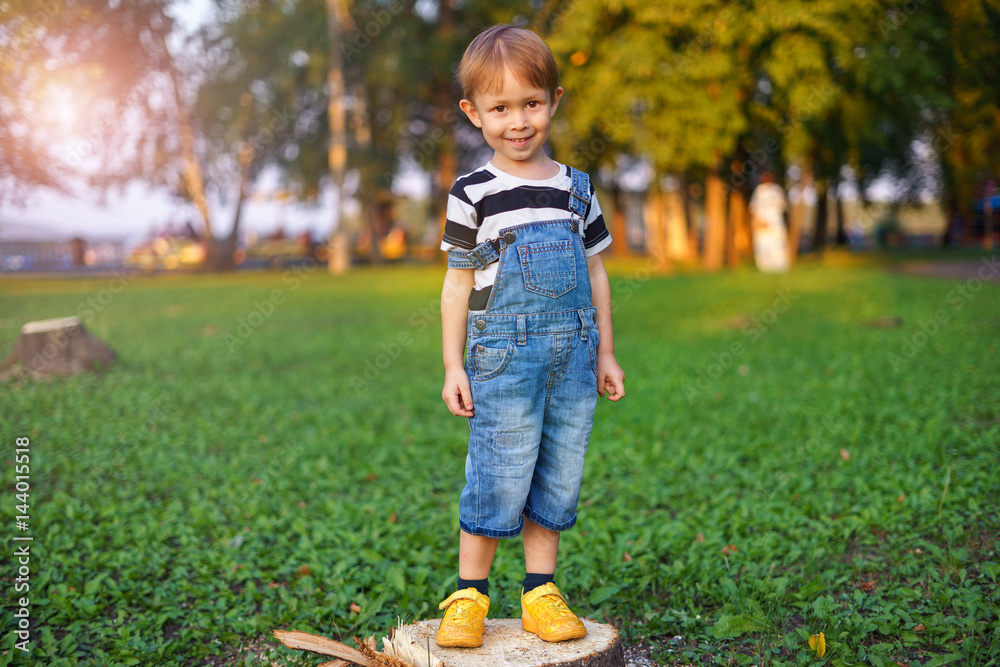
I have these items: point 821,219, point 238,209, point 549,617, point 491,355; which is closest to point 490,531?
point 549,617

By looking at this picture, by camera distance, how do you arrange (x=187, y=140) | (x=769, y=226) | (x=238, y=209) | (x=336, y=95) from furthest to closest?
1. (x=238, y=209)
2. (x=187, y=140)
3. (x=336, y=95)
4. (x=769, y=226)

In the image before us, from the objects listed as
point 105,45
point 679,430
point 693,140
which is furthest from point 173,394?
point 105,45

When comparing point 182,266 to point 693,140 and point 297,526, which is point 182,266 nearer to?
point 693,140

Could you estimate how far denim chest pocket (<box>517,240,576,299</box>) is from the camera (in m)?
2.37

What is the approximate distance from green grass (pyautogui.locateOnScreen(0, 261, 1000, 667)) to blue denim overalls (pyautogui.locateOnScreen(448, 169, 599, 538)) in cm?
95

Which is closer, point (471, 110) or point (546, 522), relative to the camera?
point (471, 110)

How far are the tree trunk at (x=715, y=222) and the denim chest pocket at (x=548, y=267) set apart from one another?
1840 cm

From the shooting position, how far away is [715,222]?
20.8m

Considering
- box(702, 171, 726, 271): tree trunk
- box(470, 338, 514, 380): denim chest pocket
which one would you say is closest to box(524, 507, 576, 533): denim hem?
box(470, 338, 514, 380): denim chest pocket

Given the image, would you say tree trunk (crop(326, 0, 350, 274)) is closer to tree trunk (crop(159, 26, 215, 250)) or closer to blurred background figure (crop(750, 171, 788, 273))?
tree trunk (crop(159, 26, 215, 250))

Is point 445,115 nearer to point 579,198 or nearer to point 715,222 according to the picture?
point 715,222

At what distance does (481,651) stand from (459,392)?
32.4 inches

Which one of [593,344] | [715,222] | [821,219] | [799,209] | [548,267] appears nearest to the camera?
[548,267]

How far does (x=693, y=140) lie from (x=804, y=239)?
35516mm
